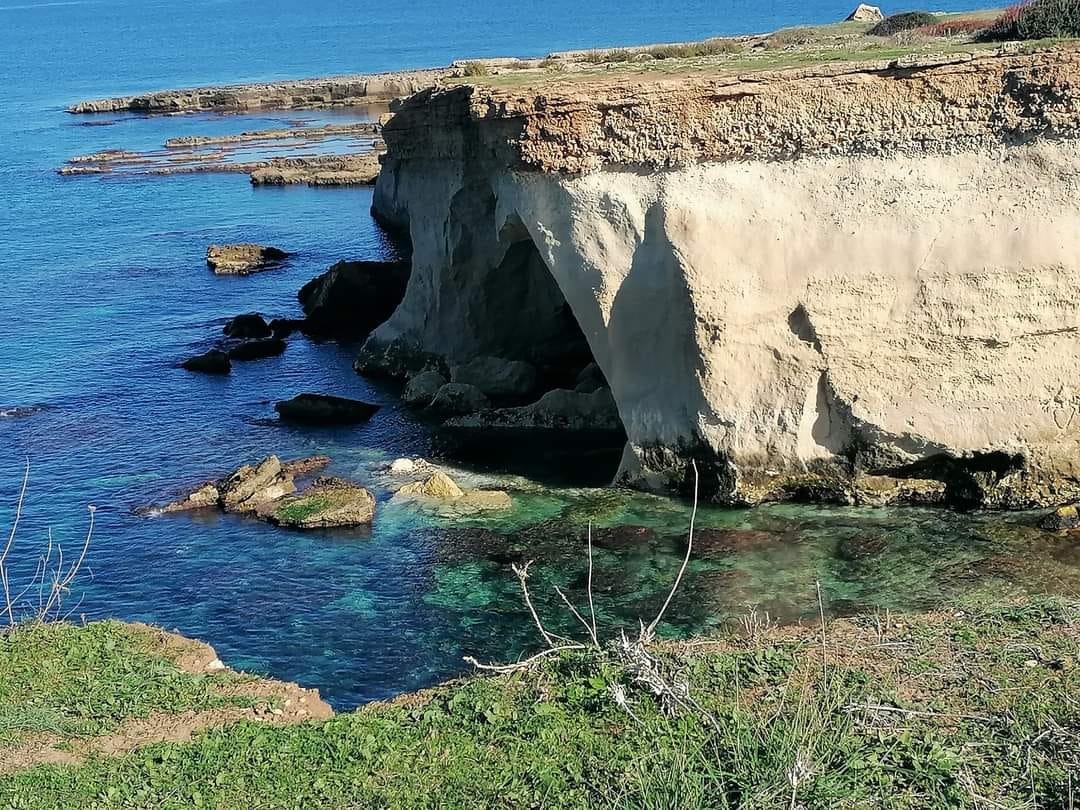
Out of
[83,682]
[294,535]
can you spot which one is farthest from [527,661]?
[294,535]

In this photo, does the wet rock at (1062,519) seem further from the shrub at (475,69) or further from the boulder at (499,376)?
the shrub at (475,69)

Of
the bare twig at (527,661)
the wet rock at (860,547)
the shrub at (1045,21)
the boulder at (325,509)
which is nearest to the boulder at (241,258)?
the boulder at (325,509)

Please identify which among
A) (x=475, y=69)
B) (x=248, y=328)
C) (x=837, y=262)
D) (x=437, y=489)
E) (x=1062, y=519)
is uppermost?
(x=475, y=69)

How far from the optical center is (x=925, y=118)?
2120 centimetres

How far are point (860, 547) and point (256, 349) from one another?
833 inches

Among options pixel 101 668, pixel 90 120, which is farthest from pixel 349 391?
pixel 90 120

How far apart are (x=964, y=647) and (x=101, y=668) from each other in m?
10.1

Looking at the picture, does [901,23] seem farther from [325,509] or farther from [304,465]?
[325,509]

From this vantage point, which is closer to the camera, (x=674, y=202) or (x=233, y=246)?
(x=674, y=202)

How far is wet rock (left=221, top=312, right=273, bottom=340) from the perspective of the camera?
3800cm

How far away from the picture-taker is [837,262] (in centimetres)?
2184

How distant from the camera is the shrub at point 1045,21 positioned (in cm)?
2397

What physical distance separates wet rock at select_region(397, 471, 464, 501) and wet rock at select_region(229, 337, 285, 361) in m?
13.1

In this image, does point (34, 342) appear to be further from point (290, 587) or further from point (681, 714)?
point (681, 714)
